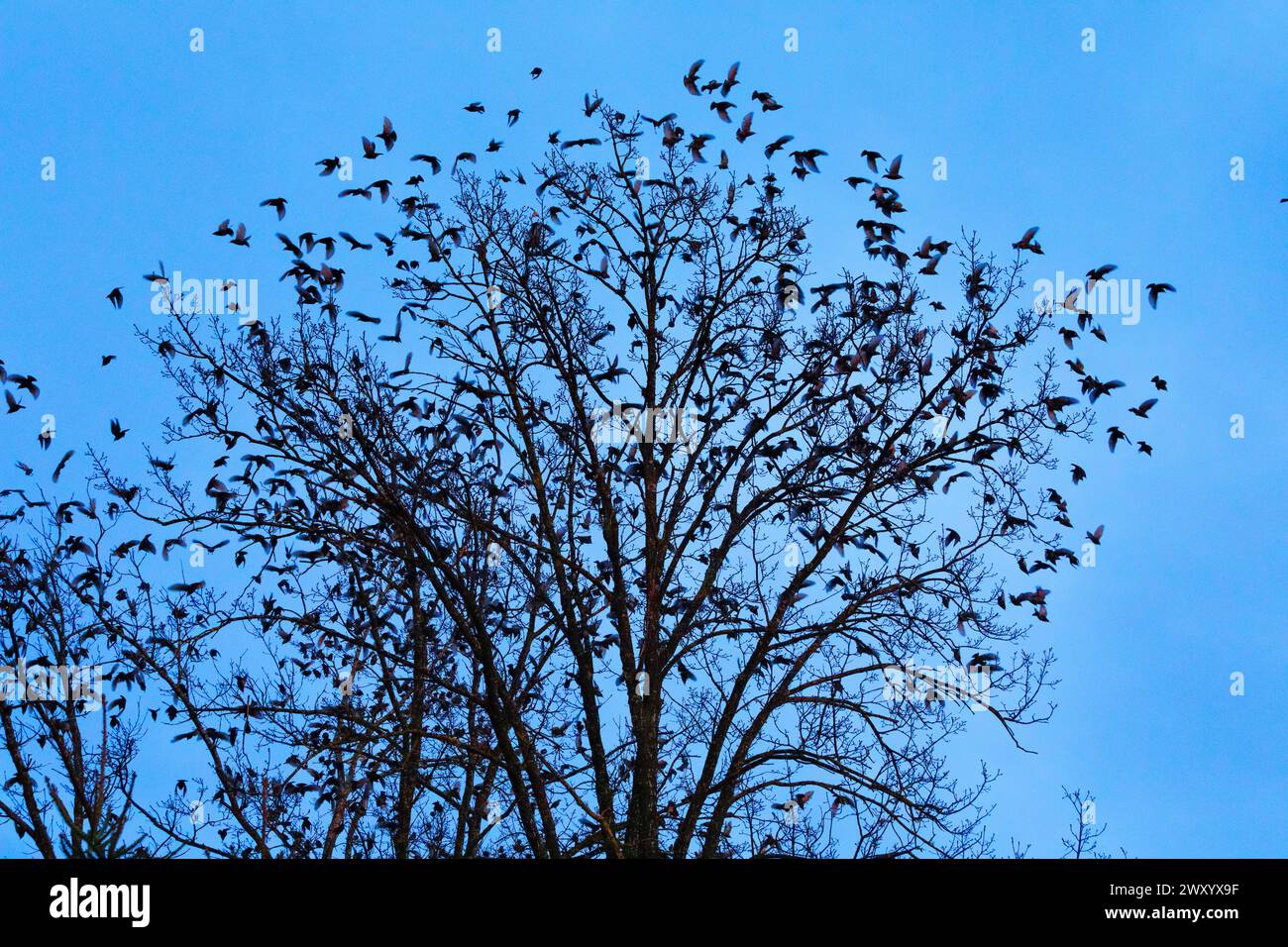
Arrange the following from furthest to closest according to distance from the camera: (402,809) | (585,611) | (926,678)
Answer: (402,809), (585,611), (926,678)

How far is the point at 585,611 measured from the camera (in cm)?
1189

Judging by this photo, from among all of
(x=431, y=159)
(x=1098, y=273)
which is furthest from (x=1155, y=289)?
(x=431, y=159)

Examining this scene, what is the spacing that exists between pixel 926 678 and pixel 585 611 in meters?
3.43

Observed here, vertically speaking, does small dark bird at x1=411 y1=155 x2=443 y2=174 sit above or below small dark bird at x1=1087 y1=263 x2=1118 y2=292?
above

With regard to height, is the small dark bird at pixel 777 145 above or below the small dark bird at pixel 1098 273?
above

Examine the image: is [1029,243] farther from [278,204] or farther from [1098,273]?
[278,204]

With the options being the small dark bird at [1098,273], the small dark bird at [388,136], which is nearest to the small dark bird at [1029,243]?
the small dark bird at [1098,273]

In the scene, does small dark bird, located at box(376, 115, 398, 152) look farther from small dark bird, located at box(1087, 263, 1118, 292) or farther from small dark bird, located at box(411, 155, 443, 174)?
small dark bird, located at box(1087, 263, 1118, 292)

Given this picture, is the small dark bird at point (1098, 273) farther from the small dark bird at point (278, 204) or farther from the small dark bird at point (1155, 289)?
the small dark bird at point (278, 204)

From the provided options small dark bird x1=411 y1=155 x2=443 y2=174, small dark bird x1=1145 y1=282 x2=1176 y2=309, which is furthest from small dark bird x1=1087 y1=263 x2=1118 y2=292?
small dark bird x1=411 y1=155 x2=443 y2=174

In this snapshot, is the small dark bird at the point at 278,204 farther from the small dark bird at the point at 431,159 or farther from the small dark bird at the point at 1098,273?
the small dark bird at the point at 1098,273

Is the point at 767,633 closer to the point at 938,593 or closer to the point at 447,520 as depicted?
the point at 938,593
